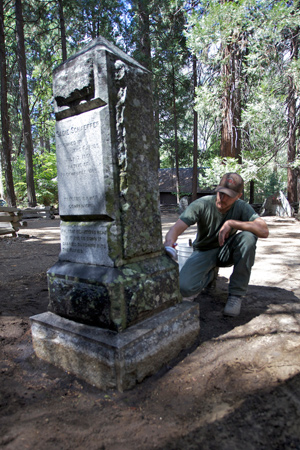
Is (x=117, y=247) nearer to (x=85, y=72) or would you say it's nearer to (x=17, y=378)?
(x=17, y=378)

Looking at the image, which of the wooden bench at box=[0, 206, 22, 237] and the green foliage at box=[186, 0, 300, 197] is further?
the wooden bench at box=[0, 206, 22, 237]

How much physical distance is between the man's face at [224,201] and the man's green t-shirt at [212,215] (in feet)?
0.20

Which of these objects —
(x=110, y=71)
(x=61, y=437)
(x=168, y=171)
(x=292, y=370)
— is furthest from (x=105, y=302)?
(x=168, y=171)

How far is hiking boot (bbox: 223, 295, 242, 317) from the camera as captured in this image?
9.46ft

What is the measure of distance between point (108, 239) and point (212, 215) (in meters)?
1.33

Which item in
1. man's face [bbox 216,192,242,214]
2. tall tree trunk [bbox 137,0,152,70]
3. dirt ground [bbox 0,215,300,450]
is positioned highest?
tall tree trunk [bbox 137,0,152,70]

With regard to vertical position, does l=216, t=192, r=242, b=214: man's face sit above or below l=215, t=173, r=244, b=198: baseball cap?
below

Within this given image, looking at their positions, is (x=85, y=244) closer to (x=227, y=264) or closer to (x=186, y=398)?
(x=186, y=398)

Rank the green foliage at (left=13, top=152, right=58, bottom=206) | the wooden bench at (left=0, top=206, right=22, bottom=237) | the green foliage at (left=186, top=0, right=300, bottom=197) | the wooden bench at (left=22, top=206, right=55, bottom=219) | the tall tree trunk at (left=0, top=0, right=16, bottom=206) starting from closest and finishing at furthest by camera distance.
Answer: the green foliage at (left=186, top=0, right=300, bottom=197)
the wooden bench at (left=0, top=206, right=22, bottom=237)
the tall tree trunk at (left=0, top=0, right=16, bottom=206)
the wooden bench at (left=22, top=206, right=55, bottom=219)
the green foliage at (left=13, top=152, right=58, bottom=206)

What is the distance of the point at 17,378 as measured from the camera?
82.4 inches

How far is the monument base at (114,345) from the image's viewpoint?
192 centimetres

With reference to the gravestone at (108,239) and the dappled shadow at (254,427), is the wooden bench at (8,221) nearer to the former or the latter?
the gravestone at (108,239)

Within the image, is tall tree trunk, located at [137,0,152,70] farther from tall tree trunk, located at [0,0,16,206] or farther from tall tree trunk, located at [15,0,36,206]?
tall tree trunk, located at [0,0,16,206]

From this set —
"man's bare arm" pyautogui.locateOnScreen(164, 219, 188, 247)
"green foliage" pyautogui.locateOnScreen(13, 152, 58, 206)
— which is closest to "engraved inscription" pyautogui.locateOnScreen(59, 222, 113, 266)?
"man's bare arm" pyautogui.locateOnScreen(164, 219, 188, 247)
